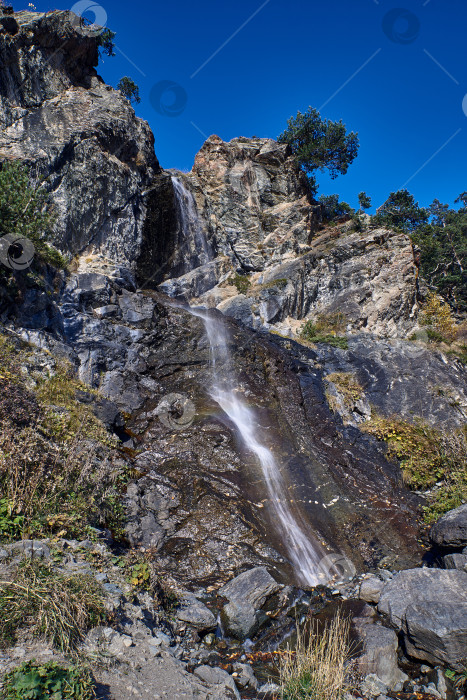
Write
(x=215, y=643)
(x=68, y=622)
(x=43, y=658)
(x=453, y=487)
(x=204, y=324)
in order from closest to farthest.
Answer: (x=43, y=658) → (x=68, y=622) → (x=215, y=643) → (x=453, y=487) → (x=204, y=324)

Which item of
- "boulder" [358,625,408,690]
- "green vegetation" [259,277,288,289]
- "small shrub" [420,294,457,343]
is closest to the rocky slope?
"boulder" [358,625,408,690]

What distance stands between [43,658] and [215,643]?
124 inches

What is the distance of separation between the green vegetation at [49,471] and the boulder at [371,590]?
176 inches

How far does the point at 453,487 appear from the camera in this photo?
1063 cm

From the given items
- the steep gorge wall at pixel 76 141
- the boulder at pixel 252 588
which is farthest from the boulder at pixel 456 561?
the steep gorge wall at pixel 76 141

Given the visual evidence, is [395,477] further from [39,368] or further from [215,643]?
[39,368]

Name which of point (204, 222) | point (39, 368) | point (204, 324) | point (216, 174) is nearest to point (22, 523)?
point (39, 368)

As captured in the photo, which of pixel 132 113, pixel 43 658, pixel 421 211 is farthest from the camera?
pixel 421 211

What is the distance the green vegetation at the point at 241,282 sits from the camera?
81.0 feet

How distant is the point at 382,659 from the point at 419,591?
131 centimetres

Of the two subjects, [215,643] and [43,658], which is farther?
[215,643]

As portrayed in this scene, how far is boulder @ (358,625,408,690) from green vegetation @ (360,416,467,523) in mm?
5084

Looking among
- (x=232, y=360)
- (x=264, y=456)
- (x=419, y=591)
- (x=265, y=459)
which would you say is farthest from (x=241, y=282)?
(x=419, y=591)

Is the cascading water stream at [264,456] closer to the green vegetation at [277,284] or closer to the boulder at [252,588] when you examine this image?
the boulder at [252,588]
